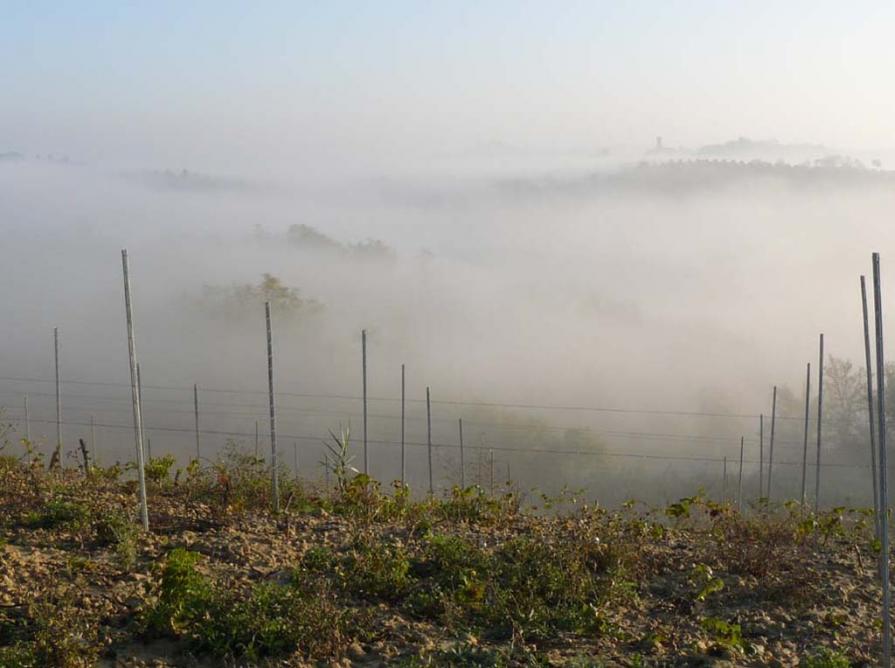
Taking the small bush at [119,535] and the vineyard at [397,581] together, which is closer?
the vineyard at [397,581]

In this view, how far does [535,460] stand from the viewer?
36188mm

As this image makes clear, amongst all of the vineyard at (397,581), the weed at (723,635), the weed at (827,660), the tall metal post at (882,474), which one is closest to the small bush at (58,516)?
the vineyard at (397,581)

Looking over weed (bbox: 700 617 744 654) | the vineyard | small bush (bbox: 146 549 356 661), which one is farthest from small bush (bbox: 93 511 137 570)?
weed (bbox: 700 617 744 654)

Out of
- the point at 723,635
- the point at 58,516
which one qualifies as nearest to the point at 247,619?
the point at 58,516

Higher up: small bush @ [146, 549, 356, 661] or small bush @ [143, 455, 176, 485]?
small bush @ [143, 455, 176, 485]

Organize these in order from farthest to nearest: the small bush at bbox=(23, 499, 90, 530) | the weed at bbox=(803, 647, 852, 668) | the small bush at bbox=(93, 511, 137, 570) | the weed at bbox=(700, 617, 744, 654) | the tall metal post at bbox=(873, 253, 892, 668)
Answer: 1. the small bush at bbox=(23, 499, 90, 530)
2. the small bush at bbox=(93, 511, 137, 570)
3. the weed at bbox=(700, 617, 744, 654)
4. the weed at bbox=(803, 647, 852, 668)
5. the tall metal post at bbox=(873, 253, 892, 668)

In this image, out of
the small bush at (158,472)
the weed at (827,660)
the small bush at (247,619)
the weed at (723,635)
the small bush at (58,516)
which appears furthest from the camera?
the small bush at (158,472)

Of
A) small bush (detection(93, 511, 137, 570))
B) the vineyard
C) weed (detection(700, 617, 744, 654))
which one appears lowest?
weed (detection(700, 617, 744, 654))

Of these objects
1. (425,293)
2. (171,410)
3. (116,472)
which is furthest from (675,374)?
(116,472)

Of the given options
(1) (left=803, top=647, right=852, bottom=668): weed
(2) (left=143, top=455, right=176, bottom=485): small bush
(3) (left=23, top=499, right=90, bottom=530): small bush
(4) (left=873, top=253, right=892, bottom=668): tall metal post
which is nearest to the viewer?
(4) (left=873, top=253, right=892, bottom=668): tall metal post

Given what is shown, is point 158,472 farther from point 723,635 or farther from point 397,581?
point 723,635

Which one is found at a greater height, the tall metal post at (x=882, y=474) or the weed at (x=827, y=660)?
the tall metal post at (x=882, y=474)

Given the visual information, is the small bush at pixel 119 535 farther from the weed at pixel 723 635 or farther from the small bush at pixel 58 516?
the weed at pixel 723 635

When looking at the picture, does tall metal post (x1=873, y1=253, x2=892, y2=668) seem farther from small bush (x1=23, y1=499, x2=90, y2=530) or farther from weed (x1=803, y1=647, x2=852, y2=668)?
small bush (x1=23, y1=499, x2=90, y2=530)
